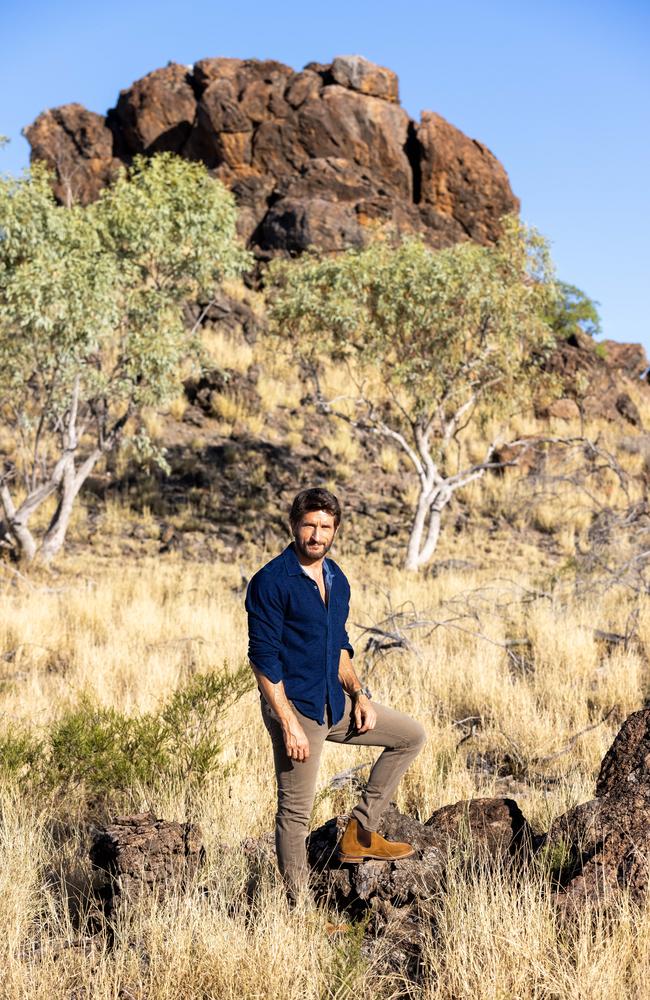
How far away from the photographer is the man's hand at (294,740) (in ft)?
10.6

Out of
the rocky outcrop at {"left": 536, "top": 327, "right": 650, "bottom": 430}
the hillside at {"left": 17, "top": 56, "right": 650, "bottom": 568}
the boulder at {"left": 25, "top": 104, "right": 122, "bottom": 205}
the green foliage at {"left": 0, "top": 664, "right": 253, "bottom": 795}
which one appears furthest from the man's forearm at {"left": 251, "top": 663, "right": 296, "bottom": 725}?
the boulder at {"left": 25, "top": 104, "right": 122, "bottom": 205}

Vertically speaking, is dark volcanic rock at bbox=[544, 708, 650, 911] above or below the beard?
below

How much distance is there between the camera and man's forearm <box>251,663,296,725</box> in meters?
3.24

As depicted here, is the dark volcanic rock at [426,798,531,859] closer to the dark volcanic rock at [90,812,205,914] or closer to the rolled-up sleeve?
the dark volcanic rock at [90,812,205,914]

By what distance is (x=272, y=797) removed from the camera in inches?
196

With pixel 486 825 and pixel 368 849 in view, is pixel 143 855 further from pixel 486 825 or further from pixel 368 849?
pixel 486 825

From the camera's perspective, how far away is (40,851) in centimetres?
418

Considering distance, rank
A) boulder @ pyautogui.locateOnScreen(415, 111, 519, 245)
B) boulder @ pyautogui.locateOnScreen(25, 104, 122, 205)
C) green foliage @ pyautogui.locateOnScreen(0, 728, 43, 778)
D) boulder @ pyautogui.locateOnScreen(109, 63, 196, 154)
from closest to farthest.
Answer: green foliage @ pyautogui.locateOnScreen(0, 728, 43, 778), boulder @ pyautogui.locateOnScreen(415, 111, 519, 245), boulder @ pyautogui.locateOnScreen(109, 63, 196, 154), boulder @ pyautogui.locateOnScreen(25, 104, 122, 205)

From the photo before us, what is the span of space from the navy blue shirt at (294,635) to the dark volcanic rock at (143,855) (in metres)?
0.97

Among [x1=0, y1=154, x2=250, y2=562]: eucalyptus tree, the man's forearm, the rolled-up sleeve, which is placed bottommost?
the man's forearm

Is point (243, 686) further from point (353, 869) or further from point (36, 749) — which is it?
point (353, 869)

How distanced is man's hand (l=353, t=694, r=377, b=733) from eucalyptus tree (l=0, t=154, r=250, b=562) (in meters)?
9.20

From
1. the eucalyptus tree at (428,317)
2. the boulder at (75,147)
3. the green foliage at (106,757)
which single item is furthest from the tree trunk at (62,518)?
the boulder at (75,147)

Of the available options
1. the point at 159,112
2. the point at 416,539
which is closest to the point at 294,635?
the point at 416,539
